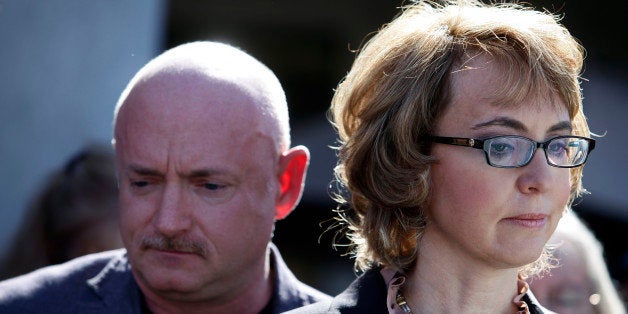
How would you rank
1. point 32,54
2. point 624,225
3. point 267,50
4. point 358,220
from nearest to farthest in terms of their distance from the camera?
point 358,220 < point 32,54 < point 267,50 < point 624,225

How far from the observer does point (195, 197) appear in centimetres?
295

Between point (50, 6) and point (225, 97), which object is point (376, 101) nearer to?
point (225, 97)

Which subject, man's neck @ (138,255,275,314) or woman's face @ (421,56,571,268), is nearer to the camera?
woman's face @ (421,56,571,268)

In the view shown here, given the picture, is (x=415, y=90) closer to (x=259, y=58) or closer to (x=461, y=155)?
(x=461, y=155)

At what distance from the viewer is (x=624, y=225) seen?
4.66 m

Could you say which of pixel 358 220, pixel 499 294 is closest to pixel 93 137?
pixel 358 220

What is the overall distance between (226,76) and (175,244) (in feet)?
1.71

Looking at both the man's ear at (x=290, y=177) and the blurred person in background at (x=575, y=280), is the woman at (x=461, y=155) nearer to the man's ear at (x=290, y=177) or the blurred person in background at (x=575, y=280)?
the man's ear at (x=290, y=177)

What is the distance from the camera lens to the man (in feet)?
9.66

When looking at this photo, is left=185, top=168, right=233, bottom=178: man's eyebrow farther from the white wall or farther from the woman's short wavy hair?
the white wall

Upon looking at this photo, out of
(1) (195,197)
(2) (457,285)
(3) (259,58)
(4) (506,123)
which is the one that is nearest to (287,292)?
(1) (195,197)

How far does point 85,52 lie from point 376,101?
1720mm

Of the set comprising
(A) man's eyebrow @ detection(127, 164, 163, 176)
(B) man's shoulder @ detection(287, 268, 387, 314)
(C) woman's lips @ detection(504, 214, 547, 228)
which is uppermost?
(C) woman's lips @ detection(504, 214, 547, 228)

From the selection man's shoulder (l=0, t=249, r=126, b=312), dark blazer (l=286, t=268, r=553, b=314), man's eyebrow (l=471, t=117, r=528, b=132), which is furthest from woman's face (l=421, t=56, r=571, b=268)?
man's shoulder (l=0, t=249, r=126, b=312)
